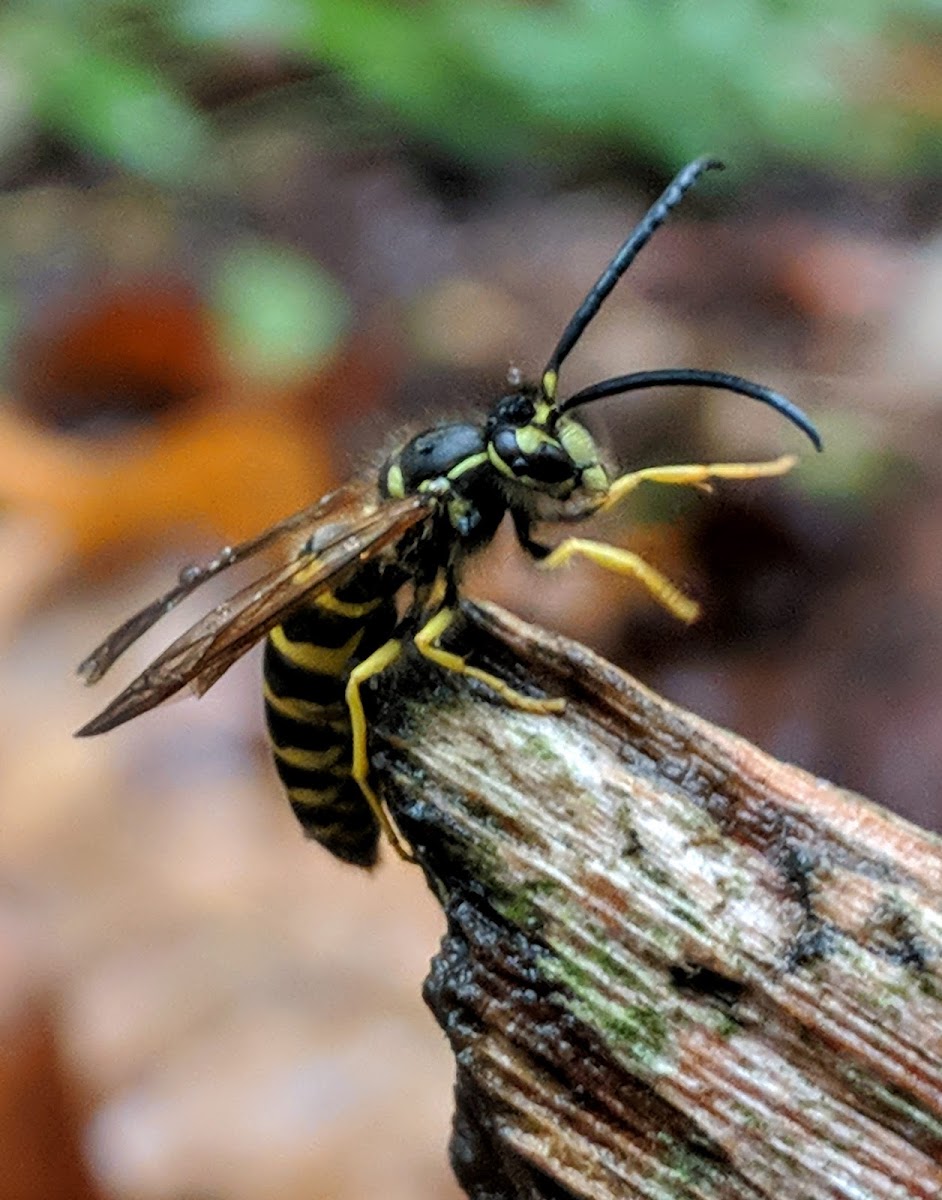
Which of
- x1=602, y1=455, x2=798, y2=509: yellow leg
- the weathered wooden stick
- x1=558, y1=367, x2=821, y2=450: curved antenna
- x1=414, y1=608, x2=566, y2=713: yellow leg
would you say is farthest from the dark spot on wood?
x1=602, y1=455, x2=798, y2=509: yellow leg

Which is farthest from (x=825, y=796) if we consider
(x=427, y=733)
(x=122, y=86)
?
(x=122, y=86)

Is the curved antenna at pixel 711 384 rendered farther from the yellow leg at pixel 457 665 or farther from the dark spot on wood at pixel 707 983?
the dark spot on wood at pixel 707 983

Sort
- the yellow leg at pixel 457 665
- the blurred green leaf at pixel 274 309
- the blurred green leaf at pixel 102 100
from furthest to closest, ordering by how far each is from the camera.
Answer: the blurred green leaf at pixel 102 100 → the blurred green leaf at pixel 274 309 → the yellow leg at pixel 457 665

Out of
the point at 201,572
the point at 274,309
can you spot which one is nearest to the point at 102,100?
the point at 274,309

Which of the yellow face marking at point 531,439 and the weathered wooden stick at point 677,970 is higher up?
the yellow face marking at point 531,439

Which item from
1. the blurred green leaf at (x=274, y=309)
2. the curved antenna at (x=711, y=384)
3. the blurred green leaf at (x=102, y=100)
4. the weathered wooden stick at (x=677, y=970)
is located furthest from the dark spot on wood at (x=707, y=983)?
the blurred green leaf at (x=102, y=100)

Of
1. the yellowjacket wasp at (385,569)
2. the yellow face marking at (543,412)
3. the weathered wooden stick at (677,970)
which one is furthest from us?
the yellow face marking at (543,412)

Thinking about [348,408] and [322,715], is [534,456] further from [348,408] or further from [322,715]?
[348,408]

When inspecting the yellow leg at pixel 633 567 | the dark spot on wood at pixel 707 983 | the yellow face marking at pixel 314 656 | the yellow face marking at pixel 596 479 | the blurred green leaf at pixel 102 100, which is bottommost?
the dark spot on wood at pixel 707 983
